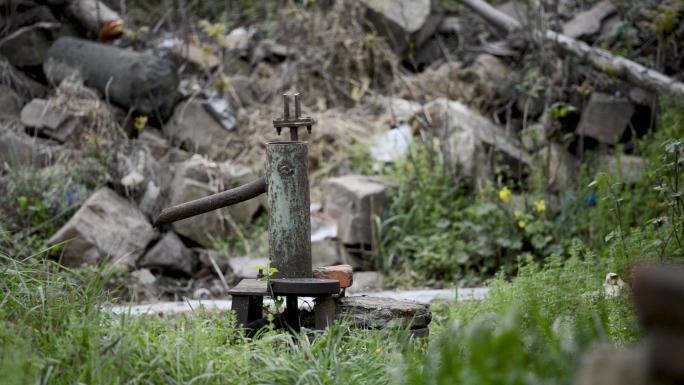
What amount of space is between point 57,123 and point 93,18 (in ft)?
6.02

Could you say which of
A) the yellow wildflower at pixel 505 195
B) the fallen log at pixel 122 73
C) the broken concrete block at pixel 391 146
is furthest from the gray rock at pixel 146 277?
the yellow wildflower at pixel 505 195

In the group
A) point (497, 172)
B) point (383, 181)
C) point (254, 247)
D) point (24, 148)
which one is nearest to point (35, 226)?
point (24, 148)

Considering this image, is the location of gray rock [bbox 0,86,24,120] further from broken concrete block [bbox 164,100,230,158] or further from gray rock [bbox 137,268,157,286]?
gray rock [bbox 137,268,157,286]

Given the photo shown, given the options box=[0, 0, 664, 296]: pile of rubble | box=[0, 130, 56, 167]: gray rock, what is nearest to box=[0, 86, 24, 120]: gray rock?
box=[0, 0, 664, 296]: pile of rubble

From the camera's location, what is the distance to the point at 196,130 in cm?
677

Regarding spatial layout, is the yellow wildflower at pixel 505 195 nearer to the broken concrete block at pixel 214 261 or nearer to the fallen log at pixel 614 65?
the fallen log at pixel 614 65

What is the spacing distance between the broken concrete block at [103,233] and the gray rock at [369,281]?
6.35 feet

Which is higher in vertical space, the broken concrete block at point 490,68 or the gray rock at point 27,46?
the gray rock at point 27,46

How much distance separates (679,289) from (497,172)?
4467 millimetres

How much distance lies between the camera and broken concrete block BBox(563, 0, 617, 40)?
23.0 feet

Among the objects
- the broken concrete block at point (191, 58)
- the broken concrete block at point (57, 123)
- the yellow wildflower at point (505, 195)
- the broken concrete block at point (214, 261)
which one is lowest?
the broken concrete block at point (214, 261)

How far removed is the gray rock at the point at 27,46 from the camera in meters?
7.01

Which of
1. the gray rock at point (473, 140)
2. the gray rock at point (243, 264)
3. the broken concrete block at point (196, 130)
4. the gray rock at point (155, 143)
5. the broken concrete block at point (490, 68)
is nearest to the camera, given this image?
the gray rock at point (243, 264)

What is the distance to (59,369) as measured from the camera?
1.85m
